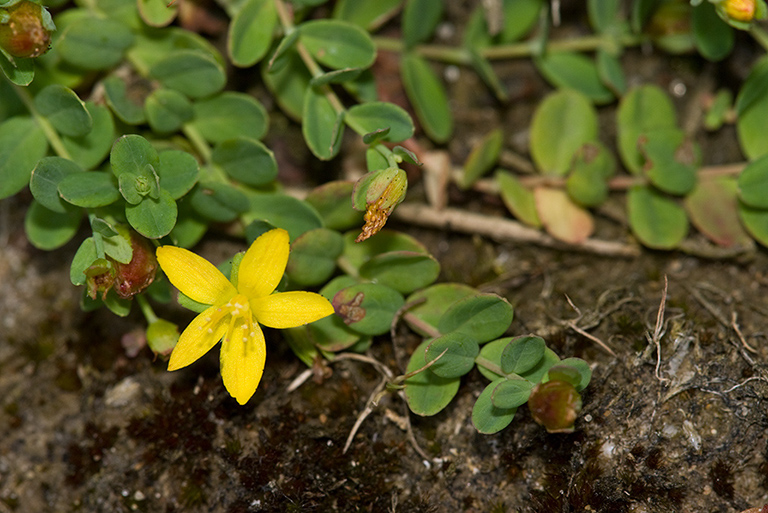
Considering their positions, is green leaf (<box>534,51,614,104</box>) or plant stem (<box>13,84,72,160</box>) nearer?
plant stem (<box>13,84,72,160</box>)

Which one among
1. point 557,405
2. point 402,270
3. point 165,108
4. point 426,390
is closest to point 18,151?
Result: point 165,108

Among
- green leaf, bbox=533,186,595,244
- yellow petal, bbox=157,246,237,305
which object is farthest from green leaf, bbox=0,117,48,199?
green leaf, bbox=533,186,595,244

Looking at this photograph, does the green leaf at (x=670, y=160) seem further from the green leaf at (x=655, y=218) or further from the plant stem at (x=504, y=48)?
the plant stem at (x=504, y=48)

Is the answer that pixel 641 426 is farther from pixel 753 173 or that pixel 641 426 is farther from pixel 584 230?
pixel 753 173

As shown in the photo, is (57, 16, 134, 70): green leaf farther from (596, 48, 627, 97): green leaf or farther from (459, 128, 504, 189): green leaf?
(596, 48, 627, 97): green leaf

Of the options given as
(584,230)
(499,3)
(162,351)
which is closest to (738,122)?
(584,230)
